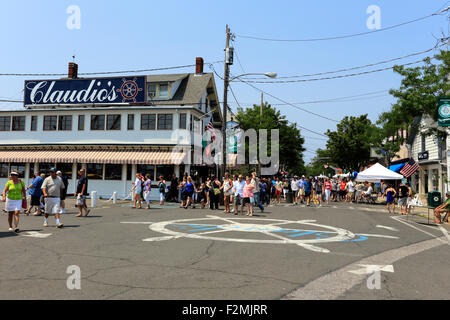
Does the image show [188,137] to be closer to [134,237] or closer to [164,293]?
[134,237]

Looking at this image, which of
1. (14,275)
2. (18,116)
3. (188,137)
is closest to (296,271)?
(14,275)

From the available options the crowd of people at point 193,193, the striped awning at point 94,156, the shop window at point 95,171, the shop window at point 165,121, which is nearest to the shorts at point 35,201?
the crowd of people at point 193,193

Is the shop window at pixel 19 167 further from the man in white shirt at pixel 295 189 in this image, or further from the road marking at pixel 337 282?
the road marking at pixel 337 282

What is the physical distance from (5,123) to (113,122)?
10.1 metres

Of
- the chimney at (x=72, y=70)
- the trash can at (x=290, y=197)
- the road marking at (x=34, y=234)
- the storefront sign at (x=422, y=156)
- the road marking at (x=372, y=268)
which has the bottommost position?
the road marking at (x=372, y=268)

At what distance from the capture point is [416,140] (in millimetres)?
34844

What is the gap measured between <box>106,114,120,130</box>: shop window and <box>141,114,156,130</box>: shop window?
7.00ft

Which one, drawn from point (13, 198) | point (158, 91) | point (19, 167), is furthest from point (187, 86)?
point (13, 198)

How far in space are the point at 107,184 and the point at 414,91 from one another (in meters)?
21.8

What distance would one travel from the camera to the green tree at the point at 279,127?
42.4 m

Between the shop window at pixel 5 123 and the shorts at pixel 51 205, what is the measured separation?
2407 centimetres

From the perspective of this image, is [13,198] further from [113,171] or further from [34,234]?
[113,171]

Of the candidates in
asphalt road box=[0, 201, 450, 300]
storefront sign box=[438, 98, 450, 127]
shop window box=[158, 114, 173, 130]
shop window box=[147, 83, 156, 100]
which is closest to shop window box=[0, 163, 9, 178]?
shop window box=[147, 83, 156, 100]

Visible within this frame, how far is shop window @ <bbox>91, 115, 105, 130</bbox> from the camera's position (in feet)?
97.7
